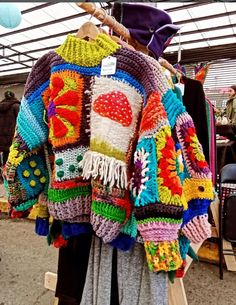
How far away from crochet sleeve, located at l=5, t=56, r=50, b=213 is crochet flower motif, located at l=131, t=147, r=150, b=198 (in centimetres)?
31

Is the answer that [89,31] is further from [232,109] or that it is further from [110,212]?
[232,109]

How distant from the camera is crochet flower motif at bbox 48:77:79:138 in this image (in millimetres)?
823

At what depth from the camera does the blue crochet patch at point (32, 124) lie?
864 millimetres

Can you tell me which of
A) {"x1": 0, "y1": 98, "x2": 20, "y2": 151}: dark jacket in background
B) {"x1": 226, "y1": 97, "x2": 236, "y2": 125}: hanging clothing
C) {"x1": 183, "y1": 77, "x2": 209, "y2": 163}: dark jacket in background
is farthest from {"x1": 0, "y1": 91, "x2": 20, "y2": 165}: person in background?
{"x1": 183, "y1": 77, "x2": 209, "y2": 163}: dark jacket in background

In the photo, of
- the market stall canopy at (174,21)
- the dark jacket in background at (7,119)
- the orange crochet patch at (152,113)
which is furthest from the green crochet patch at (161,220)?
the dark jacket in background at (7,119)

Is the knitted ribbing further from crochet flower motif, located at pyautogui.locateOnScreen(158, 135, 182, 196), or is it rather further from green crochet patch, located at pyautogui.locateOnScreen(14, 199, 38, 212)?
green crochet patch, located at pyautogui.locateOnScreen(14, 199, 38, 212)

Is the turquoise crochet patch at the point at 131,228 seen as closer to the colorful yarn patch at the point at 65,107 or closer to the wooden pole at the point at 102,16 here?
the colorful yarn patch at the point at 65,107

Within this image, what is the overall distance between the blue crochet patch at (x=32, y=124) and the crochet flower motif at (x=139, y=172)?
0.30 m

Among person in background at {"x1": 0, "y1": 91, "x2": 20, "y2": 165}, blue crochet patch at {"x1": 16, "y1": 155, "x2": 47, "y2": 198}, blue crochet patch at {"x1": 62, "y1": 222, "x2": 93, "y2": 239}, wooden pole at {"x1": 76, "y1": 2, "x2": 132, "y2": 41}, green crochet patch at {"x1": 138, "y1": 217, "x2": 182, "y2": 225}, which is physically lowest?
blue crochet patch at {"x1": 62, "y1": 222, "x2": 93, "y2": 239}

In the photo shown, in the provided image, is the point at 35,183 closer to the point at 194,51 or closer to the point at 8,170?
the point at 8,170

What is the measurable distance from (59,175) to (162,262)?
0.35 metres

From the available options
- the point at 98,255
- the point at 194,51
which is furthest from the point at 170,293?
the point at 194,51

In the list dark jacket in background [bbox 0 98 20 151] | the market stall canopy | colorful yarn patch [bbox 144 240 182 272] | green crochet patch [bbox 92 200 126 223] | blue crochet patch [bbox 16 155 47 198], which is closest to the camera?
colorful yarn patch [bbox 144 240 182 272]

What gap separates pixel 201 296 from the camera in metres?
1.70
